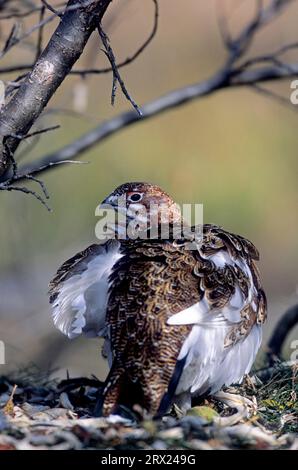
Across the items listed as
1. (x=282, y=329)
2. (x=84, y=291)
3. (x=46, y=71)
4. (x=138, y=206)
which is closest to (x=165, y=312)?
(x=84, y=291)

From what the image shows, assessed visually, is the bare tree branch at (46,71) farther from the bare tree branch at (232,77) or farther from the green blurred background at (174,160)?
the green blurred background at (174,160)

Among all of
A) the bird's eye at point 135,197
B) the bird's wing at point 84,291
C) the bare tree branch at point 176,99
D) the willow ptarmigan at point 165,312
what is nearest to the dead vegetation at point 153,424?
the willow ptarmigan at point 165,312

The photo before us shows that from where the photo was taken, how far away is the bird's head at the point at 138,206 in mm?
5680

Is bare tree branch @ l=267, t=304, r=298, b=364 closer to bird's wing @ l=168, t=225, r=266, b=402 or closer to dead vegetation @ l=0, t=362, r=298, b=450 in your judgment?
dead vegetation @ l=0, t=362, r=298, b=450

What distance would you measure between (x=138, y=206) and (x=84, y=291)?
32.1 inches

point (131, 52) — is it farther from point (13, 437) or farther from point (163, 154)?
point (13, 437)

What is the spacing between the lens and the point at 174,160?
1333cm

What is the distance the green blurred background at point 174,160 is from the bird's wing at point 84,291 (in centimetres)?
444

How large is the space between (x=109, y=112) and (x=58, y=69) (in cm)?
855

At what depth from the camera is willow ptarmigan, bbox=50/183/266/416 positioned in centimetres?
467

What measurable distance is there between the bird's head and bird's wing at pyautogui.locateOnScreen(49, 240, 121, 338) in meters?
0.50

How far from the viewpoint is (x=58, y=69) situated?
4926 mm

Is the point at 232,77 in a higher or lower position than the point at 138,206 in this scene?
higher

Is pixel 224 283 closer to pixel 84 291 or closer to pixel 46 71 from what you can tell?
pixel 84 291
